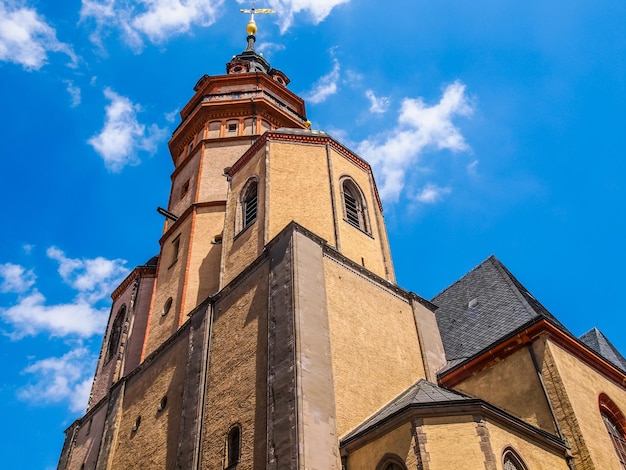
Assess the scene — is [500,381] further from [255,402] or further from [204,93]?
[204,93]

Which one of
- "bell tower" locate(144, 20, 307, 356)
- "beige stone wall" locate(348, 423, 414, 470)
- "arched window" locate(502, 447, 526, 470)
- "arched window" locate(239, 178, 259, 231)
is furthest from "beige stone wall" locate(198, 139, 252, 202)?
"arched window" locate(502, 447, 526, 470)

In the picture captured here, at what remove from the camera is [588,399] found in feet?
45.3

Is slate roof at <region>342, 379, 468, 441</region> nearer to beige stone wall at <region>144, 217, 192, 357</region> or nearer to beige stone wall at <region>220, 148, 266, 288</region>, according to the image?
beige stone wall at <region>220, 148, 266, 288</region>

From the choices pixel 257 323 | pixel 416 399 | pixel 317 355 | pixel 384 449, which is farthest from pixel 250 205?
pixel 384 449

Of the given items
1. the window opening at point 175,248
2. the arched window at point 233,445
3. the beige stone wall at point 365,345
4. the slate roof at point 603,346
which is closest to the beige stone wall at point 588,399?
the slate roof at point 603,346

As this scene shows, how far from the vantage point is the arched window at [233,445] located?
1229 centimetres

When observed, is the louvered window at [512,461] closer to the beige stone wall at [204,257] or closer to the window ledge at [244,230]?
the window ledge at [244,230]

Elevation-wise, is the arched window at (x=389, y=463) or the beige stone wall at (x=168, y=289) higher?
the beige stone wall at (x=168, y=289)

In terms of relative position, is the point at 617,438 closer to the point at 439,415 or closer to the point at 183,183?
the point at 439,415

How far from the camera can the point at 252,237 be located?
1652cm

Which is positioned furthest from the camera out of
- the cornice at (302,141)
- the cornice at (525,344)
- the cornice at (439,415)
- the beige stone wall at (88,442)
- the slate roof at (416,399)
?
the cornice at (302,141)

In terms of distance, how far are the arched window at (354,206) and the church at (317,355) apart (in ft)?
0.15

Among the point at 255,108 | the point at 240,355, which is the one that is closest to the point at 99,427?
the point at 240,355

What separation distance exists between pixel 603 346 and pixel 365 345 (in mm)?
7768
